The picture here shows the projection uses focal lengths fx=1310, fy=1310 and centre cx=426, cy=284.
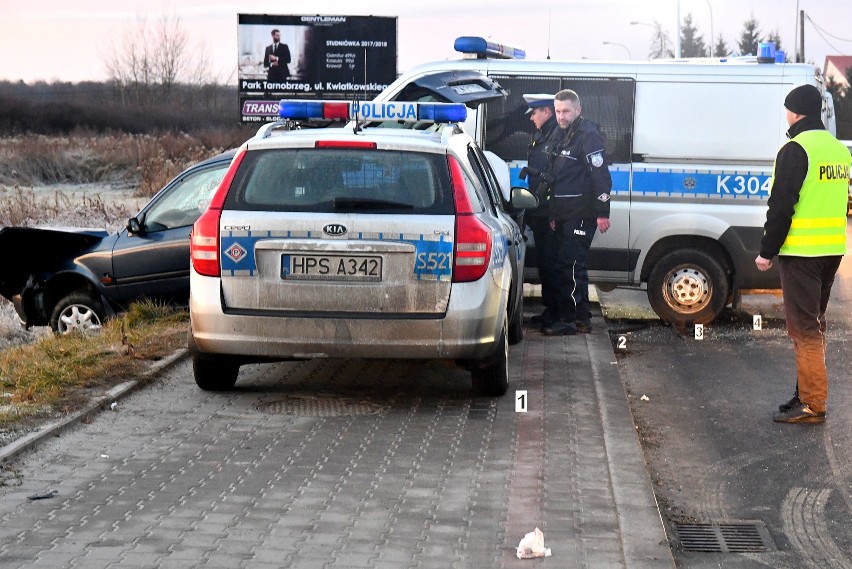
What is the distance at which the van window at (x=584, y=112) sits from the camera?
11508 mm

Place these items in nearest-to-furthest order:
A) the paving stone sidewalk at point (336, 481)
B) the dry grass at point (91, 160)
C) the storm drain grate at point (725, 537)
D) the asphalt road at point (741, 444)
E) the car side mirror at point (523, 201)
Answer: the paving stone sidewalk at point (336, 481) < the storm drain grate at point (725, 537) < the asphalt road at point (741, 444) < the car side mirror at point (523, 201) < the dry grass at point (91, 160)

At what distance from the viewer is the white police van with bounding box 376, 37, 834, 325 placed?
1138 cm

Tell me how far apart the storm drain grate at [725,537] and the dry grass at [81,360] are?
3.58 metres

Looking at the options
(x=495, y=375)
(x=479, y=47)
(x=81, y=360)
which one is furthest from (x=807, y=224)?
(x=81, y=360)

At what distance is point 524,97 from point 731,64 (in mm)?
1830

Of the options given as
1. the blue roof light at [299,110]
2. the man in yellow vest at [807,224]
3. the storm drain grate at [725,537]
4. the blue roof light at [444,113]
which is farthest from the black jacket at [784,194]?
the blue roof light at [299,110]

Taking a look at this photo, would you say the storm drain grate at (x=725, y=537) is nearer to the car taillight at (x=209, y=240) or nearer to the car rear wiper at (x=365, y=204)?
the car rear wiper at (x=365, y=204)

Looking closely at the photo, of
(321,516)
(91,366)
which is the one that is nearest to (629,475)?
(321,516)

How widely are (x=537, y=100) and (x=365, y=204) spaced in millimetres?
4261

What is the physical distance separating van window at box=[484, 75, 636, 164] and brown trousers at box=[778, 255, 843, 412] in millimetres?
3672

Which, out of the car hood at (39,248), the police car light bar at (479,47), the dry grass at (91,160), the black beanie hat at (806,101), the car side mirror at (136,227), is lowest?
the dry grass at (91,160)

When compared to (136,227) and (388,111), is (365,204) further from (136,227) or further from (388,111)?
(136,227)

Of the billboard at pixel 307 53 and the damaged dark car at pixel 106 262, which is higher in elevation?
the billboard at pixel 307 53

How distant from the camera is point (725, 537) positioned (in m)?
5.68
